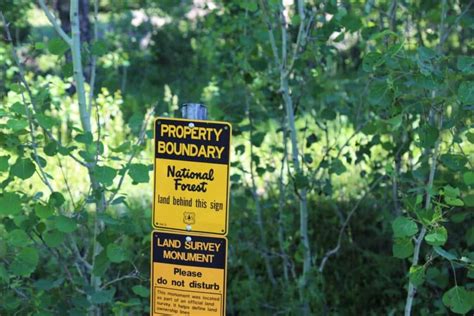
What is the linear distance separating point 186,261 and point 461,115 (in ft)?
3.86

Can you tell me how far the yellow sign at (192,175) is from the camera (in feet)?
8.75

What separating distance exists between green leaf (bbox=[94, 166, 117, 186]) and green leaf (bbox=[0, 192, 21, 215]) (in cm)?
33

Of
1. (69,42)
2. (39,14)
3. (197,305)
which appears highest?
(39,14)

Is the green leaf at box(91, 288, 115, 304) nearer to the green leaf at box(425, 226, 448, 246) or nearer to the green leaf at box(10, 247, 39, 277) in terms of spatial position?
the green leaf at box(10, 247, 39, 277)

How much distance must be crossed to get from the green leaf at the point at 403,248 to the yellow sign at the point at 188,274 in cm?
79

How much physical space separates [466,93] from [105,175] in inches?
49.8

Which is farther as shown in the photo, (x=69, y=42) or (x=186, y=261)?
(x=69, y=42)

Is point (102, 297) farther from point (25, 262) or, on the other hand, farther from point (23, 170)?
point (23, 170)

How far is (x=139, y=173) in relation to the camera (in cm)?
309

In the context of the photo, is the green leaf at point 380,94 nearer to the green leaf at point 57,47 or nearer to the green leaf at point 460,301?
the green leaf at point 460,301

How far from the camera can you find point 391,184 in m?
4.90

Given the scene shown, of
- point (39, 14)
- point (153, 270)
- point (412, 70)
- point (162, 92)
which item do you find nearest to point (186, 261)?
point (153, 270)

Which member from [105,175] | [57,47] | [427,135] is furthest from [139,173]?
[427,135]

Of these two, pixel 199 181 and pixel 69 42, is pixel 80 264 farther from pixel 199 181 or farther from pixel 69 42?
pixel 199 181
